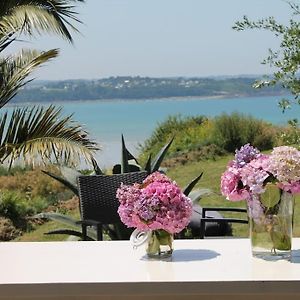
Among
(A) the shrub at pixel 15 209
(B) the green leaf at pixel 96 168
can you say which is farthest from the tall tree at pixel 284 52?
(A) the shrub at pixel 15 209

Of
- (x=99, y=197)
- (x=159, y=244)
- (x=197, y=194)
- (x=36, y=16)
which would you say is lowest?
(x=197, y=194)

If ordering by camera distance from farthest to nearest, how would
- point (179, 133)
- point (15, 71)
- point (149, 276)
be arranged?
point (179, 133), point (15, 71), point (149, 276)

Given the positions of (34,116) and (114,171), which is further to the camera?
(34,116)

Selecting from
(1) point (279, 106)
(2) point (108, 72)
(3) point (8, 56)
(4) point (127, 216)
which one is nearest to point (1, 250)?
(4) point (127, 216)

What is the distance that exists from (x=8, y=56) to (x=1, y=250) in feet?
11.4

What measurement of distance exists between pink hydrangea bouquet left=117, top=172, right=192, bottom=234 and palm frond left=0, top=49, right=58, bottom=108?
3320 mm

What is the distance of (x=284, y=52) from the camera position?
15.2ft

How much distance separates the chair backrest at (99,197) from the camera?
12.3 feet

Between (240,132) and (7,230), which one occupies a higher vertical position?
(240,132)

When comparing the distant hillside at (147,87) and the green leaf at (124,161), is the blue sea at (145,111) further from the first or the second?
the green leaf at (124,161)

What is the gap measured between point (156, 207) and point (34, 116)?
330 centimetres

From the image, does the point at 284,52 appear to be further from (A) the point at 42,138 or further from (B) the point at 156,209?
(B) the point at 156,209

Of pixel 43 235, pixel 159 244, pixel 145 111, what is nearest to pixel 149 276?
pixel 159 244

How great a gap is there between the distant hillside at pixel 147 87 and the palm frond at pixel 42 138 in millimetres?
1430
